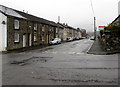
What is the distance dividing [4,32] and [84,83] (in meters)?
18.2

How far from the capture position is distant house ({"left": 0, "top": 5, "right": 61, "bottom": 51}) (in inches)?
832

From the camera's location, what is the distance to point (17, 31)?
24.6m

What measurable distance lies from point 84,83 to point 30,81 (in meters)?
2.22

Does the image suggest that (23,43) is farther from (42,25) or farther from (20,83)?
(20,83)

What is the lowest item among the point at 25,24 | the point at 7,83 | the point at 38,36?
the point at 7,83

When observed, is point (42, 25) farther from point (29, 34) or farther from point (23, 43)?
point (23, 43)

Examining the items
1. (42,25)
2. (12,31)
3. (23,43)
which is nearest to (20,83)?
(12,31)

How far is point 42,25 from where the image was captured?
35906 mm

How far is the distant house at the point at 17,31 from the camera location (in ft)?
69.3

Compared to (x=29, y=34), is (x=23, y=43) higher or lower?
lower

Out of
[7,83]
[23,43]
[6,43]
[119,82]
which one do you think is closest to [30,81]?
[7,83]

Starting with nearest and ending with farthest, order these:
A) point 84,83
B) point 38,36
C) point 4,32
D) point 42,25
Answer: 1. point 84,83
2. point 4,32
3. point 38,36
4. point 42,25

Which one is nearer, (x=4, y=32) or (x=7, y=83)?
(x=7, y=83)

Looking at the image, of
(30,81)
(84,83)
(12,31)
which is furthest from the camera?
(12,31)
